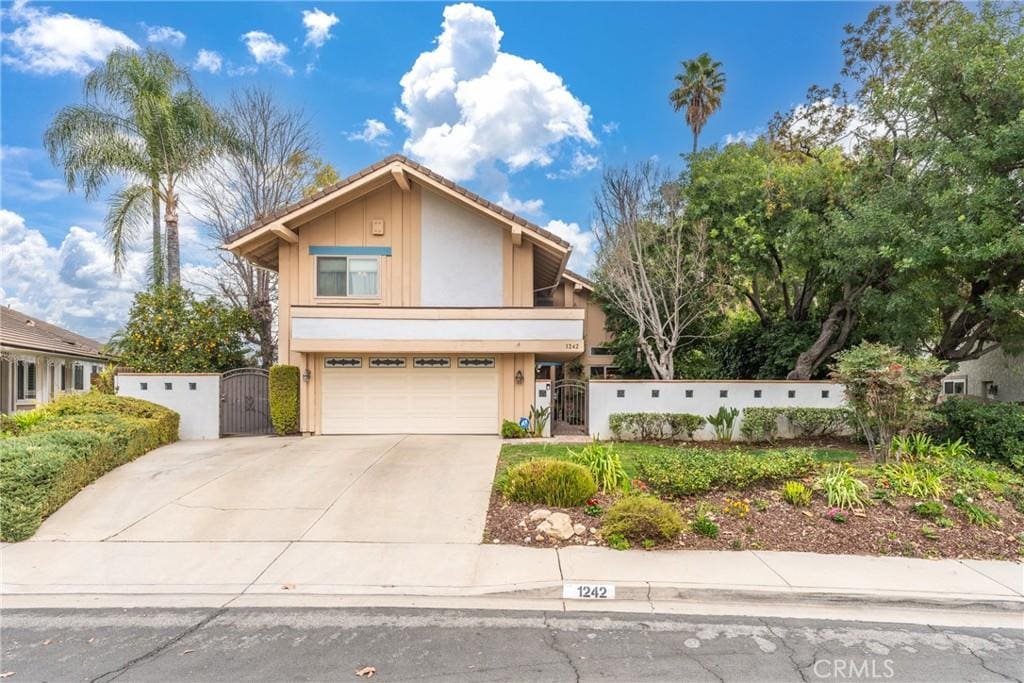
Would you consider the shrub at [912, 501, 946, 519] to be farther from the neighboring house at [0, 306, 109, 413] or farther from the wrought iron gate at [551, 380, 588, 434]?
the neighboring house at [0, 306, 109, 413]

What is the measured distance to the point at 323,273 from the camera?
566 inches

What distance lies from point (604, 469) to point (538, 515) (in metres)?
1.57

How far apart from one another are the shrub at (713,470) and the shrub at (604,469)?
40cm

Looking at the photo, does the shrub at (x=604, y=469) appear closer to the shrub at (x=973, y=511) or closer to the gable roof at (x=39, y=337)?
the shrub at (x=973, y=511)

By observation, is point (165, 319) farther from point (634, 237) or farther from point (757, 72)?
point (757, 72)

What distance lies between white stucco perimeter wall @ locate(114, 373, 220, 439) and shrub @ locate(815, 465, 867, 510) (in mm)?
13325

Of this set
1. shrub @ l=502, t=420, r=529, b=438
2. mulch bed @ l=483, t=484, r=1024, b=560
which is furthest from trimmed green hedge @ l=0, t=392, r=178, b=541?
shrub @ l=502, t=420, r=529, b=438

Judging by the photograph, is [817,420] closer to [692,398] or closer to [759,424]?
[759,424]

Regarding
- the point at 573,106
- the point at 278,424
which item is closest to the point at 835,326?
the point at 573,106

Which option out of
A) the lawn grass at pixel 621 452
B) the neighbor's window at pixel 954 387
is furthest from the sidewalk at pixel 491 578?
the neighbor's window at pixel 954 387

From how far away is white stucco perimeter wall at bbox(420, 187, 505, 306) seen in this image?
14297 millimetres

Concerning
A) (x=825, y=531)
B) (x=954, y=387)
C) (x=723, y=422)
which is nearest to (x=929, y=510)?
(x=825, y=531)

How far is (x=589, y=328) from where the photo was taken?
2442 centimetres

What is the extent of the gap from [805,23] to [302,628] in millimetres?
19182
